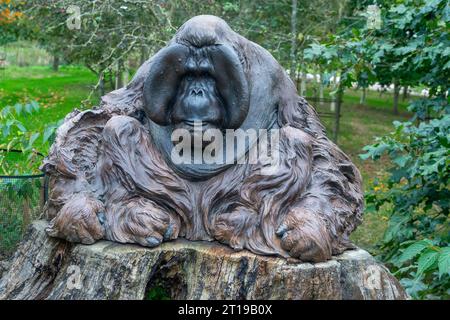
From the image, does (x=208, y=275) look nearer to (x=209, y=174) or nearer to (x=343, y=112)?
(x=209, y=174)

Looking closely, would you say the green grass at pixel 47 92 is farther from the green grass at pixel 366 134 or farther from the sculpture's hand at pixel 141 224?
the sculpture's hand at pixel 141 224

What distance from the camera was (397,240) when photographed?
4.20 m

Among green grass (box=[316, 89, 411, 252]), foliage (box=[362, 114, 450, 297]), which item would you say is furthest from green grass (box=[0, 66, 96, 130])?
foliage (box=[362, 114, 450, 297])

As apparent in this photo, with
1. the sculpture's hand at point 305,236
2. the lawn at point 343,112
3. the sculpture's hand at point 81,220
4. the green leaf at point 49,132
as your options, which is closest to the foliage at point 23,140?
the green leaf at point 49,132

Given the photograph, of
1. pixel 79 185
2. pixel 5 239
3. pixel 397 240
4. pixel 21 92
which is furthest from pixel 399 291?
pixel 21 92

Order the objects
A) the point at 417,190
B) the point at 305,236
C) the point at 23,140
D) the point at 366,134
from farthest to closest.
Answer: the point at 366,134 → the point at 23,140 → the point at 417,190 → the point at 305,236

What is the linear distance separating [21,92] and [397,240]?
1033 cm

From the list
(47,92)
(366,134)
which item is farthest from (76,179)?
(47,92)

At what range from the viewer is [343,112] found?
47.0ft

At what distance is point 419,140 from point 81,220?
7.12 feet

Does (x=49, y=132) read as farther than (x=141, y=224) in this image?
Yes

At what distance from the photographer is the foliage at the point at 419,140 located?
3705 mm

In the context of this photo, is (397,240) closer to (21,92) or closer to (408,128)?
(408,128)
